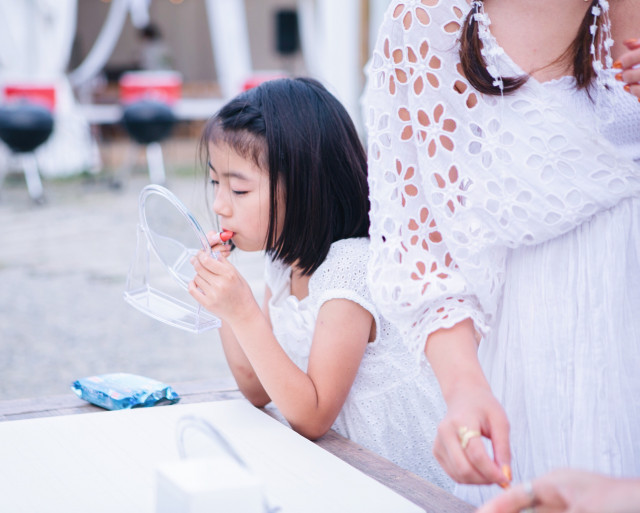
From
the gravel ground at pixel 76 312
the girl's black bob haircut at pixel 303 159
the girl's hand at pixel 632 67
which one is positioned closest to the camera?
the girl's hand at pixel 632 67

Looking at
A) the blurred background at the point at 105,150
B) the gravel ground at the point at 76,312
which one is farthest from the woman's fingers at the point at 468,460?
the gravel ground at the point at 76,312

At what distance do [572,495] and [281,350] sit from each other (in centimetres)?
75

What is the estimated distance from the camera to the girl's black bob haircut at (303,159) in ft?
4.77

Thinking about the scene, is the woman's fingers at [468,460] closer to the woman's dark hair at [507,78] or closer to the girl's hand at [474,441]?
the girl's hand at [474,441]

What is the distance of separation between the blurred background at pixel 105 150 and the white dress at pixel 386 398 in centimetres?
40

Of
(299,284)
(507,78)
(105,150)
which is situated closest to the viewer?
(507,78)

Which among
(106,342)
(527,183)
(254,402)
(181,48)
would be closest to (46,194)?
(106,342)

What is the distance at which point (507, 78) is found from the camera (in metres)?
0.95

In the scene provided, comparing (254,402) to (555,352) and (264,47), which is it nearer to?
(555,352)

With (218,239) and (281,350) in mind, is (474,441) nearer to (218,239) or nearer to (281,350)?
(281,350)

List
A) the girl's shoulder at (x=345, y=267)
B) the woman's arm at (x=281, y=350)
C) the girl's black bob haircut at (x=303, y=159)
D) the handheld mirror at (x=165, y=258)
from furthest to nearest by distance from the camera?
the girl's black bob haircut at (x=303, y=159), the girl's shoulder at (x=345, y=267), the woman's arm at (x=281, y=350), the handheld mirror at (x=165, y=258)

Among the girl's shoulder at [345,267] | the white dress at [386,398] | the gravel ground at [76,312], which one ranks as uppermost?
the girl's shoulder at [345,267]

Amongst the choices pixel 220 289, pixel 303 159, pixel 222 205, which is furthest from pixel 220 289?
pixel 303 159

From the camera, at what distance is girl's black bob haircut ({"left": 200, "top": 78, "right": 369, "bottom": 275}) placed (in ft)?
4.77
